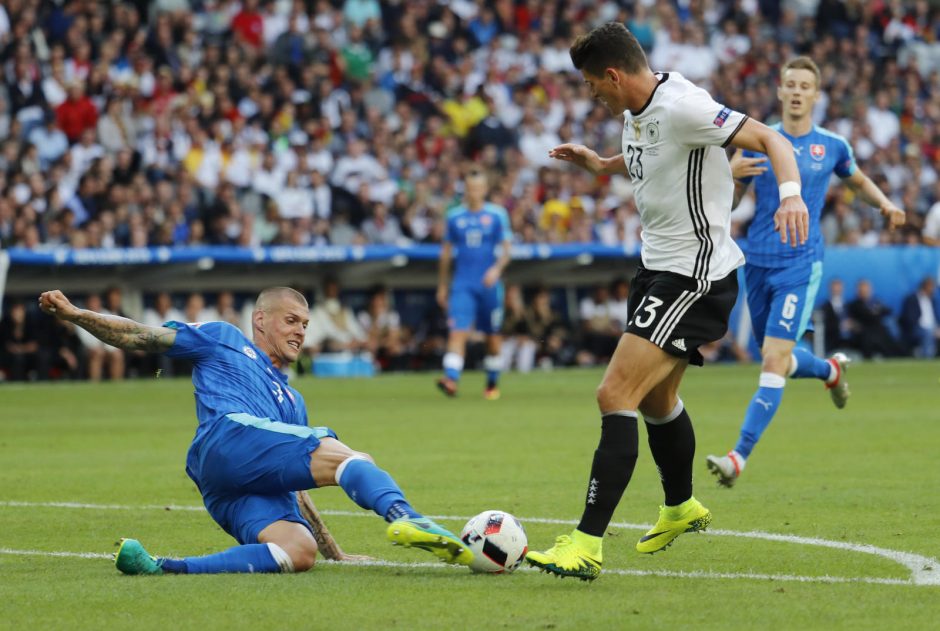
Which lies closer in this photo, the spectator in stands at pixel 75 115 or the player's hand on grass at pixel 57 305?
the player's hand on grass at pixel 57 305

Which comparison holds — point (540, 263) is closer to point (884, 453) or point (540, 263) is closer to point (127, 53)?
point (127, 53)

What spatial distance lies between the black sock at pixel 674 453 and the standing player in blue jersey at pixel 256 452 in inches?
51.5

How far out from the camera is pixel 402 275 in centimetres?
2669

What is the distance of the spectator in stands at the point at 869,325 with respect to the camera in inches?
1052

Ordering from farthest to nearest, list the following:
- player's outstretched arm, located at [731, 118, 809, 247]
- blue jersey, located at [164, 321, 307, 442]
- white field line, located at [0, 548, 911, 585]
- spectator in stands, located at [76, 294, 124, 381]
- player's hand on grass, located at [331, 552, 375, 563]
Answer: spectator in stands, located at [76, 294, 124, 381], player's hand on grass, located at [331, 552, 375, 563], blue jersey, located at [164, 321, 307, 442], player's outstretched arm, located at [731, 118, 809, 247], white field line, located at [0, 548, 911, 585]

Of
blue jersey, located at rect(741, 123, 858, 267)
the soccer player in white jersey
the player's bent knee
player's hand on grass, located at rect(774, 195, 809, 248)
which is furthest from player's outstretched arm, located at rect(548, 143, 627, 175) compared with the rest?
blue jersey, located at rect(741, 123, 858, 267)

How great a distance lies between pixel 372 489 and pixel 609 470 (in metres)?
1.00

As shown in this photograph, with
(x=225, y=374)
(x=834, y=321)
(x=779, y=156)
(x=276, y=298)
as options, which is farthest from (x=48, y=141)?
(x=779, y=156)

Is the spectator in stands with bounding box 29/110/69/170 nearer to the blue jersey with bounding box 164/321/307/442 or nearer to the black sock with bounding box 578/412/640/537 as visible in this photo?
the blue jersey with bounding box 164/321/307/442

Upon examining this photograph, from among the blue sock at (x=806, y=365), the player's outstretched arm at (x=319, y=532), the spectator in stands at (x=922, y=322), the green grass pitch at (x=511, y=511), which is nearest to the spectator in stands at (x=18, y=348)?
the green grass pitch at (x=511, y=511)

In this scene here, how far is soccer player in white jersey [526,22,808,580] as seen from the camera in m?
6.52

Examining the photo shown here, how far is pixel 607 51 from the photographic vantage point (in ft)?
21.6

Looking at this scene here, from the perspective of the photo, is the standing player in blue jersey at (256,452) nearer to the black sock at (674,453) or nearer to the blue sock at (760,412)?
the black sock at (674,453)

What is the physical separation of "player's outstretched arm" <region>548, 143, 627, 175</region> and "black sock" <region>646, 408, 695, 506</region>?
4.14 feet
